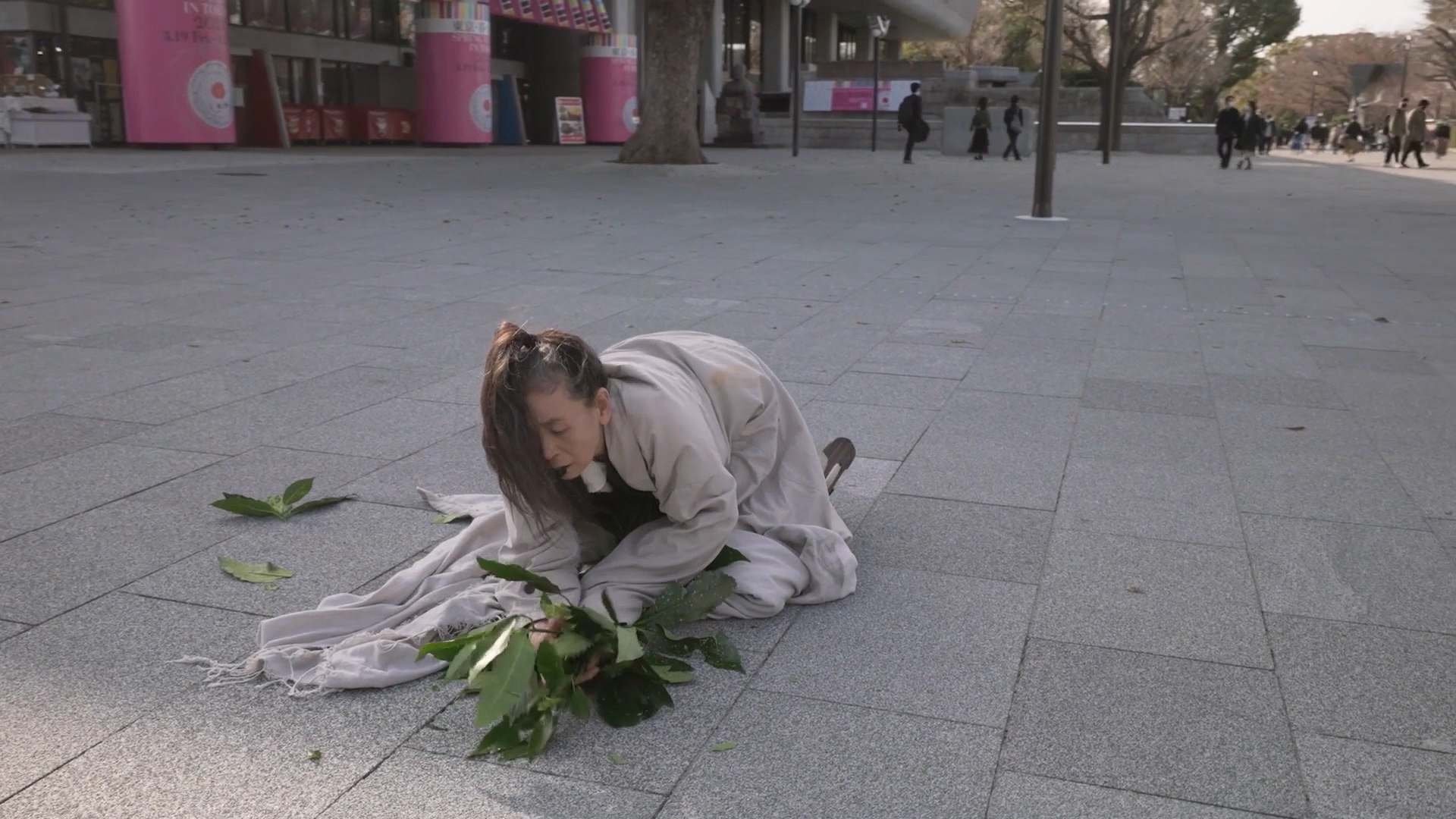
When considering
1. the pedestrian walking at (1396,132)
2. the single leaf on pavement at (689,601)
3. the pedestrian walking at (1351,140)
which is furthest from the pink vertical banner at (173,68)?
the pedestrian walking at (1351,140)

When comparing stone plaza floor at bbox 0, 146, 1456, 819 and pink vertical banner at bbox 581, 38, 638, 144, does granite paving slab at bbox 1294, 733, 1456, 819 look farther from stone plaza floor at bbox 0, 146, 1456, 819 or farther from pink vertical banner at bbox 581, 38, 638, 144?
pink vertical banner at bbox 581, 38, 638, 144

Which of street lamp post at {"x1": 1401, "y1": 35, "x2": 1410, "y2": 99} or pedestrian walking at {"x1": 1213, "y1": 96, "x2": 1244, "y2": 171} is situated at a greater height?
street lamp post at {"x1": 1401, "y1": 35, "x2": 1410, "y2": 99}

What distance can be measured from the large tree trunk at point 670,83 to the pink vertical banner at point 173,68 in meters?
7.55

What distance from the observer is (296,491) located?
4.04 metres

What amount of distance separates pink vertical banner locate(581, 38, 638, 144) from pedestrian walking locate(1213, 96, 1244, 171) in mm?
14964

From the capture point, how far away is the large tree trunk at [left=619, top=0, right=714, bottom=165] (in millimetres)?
19047

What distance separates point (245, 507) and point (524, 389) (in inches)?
65.8

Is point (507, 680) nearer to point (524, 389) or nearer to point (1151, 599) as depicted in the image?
point (524, 389)

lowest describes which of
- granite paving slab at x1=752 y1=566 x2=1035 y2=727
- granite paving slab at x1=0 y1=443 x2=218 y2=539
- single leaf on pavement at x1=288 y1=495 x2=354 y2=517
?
granite paving slab at x1=752 y1=566 x2=1035 y2=727

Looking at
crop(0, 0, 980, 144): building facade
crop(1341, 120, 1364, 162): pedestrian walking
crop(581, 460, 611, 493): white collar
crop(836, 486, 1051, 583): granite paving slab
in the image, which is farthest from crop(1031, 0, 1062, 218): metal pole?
crop(1341, 120, 1364, 162): pedestrian walking

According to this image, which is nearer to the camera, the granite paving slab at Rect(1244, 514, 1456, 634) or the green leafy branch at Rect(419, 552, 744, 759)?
the green leafy branch at Rect(419, 552, 744, 759)

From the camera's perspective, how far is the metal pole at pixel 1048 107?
→ 42.9ft

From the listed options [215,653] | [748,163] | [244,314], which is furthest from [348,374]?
[748,163]

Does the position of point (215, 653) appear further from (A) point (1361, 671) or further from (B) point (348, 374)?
(B) point (348, 374)
